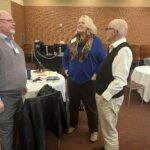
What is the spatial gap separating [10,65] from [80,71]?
1.00 metres

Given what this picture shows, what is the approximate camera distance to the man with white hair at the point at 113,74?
2008 mm

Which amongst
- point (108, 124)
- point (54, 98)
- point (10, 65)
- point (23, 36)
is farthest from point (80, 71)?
point (23, 36)

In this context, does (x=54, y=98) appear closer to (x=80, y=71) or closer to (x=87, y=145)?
(x=80, y=71)

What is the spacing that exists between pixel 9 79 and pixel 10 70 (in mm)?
81

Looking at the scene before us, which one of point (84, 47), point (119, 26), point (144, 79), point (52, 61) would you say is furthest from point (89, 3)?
point (119, 26)

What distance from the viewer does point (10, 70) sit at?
6.49 ft

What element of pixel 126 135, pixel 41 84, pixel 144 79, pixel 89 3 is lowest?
pixel 126 135

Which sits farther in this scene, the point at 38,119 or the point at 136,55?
the point at 136,55

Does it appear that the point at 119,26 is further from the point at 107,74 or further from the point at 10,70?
the point at 10,70

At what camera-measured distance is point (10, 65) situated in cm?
198

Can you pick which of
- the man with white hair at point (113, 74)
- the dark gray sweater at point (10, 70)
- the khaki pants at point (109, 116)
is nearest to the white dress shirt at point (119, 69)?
the man with white hair at point (113, 74)

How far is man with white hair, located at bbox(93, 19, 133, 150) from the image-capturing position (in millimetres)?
2008

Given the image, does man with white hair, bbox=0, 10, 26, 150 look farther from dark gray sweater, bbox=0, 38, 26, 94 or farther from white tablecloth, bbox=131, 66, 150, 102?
white tablecloth, bbox=131, 66, 150, 102

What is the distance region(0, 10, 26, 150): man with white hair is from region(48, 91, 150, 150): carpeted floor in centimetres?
79
